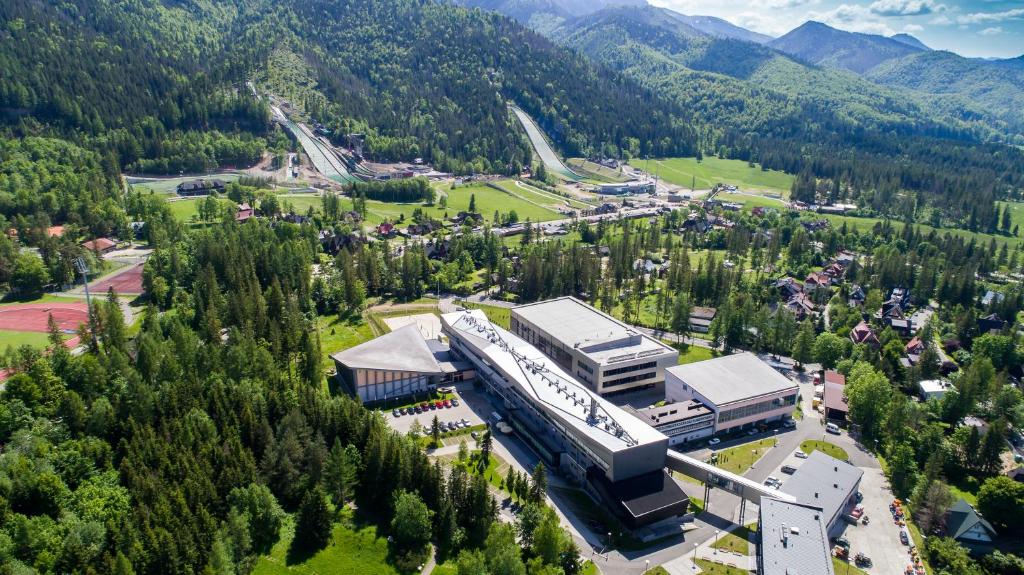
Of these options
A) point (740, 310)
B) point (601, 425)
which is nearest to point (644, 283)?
point (740, 310)

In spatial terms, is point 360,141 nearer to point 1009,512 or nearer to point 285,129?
point 285,129

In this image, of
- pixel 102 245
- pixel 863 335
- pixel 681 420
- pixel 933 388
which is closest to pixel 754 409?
pixel 681 420

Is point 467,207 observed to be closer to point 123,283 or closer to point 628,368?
point 123,283

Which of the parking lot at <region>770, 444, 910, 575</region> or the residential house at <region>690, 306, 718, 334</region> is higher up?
the residential house at <region>690, 306, 718, 334</region>

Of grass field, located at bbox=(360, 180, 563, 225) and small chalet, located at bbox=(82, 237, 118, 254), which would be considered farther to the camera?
grass field, located at bbox=(360, 180, 563, 225)

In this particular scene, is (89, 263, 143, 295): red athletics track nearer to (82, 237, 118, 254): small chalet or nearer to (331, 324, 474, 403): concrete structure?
(82, 237, 118, 254): small chalet

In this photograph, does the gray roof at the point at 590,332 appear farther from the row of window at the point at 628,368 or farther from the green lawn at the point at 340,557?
the green lawn at the point at 340,557

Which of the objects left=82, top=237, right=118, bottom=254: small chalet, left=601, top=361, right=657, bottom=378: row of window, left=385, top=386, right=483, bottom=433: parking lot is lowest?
left=385, top=386, right=483, bottom=433: parking lot

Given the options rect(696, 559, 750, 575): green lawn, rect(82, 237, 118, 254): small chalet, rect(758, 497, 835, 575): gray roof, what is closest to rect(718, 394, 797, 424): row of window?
rect(758, 497, 835, 575): gray roof
